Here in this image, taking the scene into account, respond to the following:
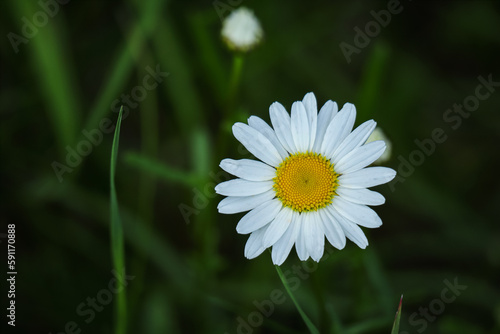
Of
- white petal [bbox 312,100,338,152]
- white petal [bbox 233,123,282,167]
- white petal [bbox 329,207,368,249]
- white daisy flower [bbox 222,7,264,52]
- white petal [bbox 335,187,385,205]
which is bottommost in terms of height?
white petal [bbox 329,207,368,249]

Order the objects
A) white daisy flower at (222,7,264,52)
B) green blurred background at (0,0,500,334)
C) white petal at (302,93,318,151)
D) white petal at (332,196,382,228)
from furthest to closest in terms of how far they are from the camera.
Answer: green blurred background at (0,0,500,334)
white daisy flower at (222,7,264,52)
white petal at (302,93,318,151)
white petal at (332,196,382,228)

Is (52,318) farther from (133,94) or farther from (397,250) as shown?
(397,250)

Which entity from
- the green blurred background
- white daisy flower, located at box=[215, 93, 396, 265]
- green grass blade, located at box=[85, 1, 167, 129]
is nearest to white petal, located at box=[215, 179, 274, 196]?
white daisy flower, located at box=[215, 93, 396, 265]

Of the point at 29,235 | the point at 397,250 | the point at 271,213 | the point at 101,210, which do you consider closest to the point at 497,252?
the point at 397,250

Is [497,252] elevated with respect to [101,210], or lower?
lower

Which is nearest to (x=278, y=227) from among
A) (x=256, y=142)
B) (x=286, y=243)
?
(x=286, y=243)

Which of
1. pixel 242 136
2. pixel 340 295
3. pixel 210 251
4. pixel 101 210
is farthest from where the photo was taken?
pixel 101 210

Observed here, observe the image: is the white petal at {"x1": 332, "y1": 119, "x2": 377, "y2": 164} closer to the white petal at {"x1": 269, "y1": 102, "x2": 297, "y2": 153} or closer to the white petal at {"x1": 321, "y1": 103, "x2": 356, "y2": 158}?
the white petal at {"x1": 321, "y1": 103, "x2": 356, "y2": 158}

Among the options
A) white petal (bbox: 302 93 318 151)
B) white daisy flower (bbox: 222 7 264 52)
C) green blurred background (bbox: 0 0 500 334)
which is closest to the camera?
white petal (bbox: 302 93 318 151)
